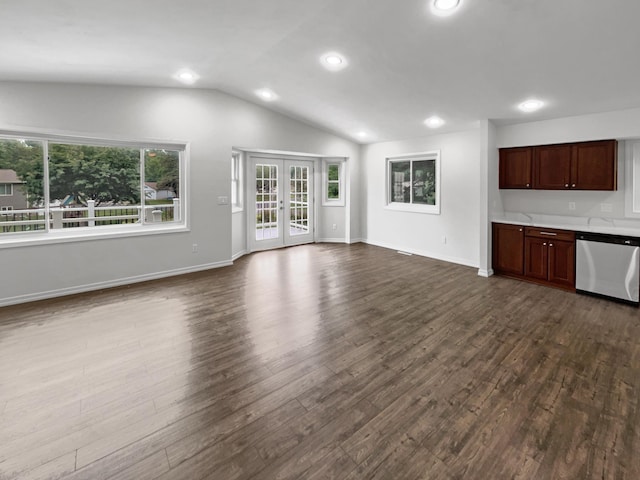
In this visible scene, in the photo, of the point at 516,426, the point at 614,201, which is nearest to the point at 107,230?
the point at 516,426

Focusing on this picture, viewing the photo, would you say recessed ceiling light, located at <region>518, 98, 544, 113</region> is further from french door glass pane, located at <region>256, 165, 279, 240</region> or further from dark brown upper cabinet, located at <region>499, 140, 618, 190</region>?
french door glass pane, located at <region>256, 165, 279, 240</region>

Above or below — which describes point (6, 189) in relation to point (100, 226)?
above

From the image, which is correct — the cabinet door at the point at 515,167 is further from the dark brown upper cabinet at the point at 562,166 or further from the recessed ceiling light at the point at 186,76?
the recessed ceiling light at the point at 186,76

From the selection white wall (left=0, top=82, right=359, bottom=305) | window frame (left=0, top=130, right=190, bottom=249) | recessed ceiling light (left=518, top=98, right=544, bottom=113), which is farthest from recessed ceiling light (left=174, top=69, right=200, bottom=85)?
recessed ceiling light (left=518, top=98, right=544, bottom=113)

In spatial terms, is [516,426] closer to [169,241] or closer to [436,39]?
[436,39]

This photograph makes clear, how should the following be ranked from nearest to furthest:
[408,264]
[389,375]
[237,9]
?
[389,375] < [237,9] < [408,264]

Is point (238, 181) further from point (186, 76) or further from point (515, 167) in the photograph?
point (515, 167)

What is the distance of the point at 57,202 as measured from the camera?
4.57 m

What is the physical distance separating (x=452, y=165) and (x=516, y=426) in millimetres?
5034

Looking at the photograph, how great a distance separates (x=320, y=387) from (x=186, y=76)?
4.36 meters

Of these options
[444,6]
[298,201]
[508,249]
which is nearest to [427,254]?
[508,249]

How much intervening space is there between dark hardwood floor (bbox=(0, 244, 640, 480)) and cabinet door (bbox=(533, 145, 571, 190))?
167 cm

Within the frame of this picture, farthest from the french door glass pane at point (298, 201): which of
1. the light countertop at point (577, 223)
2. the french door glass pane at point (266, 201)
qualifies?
the light countertop at point (577, 223)

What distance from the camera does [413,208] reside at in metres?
7.10
